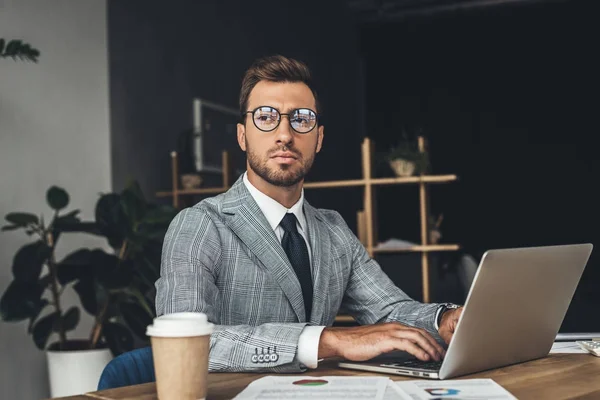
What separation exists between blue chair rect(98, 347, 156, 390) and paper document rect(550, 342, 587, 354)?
85 cm

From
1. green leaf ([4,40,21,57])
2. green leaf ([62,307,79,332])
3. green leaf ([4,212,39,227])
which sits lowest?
green leaf ([62,307,79,332])

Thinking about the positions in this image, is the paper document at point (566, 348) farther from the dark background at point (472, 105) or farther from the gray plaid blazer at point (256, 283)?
the dark background at point (472, 105)

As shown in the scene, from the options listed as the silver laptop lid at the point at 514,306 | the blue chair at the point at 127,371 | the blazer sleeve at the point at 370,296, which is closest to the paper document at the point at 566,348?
the silver laptop lid at the point at 514,306

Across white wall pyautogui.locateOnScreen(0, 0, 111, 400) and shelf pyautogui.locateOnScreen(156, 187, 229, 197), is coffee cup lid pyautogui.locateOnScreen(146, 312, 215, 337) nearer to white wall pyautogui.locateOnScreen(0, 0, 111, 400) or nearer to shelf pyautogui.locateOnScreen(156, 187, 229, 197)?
white wall pyautogui.locateOnScreen(0, 0, 111, 400)

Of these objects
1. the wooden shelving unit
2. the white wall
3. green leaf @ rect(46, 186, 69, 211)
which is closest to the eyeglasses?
green leaf @ rect(46, 186, 69, 211)

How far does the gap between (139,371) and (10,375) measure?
2.42 meters

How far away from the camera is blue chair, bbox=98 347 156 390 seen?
1.32m

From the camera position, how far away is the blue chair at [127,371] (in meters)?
1.32

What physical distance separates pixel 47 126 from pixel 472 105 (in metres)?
5.36

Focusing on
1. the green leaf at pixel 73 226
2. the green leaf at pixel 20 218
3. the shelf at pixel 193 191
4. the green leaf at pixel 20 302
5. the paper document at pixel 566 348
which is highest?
the shelf at pixel 193 191

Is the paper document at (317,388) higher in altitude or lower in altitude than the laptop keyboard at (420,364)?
higher

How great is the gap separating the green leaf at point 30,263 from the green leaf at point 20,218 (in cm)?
12

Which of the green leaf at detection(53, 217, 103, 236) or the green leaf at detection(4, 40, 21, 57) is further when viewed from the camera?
the green leaf at detection(53, 217, 103, 236)

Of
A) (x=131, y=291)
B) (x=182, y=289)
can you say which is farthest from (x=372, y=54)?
(x=182, y=289)
